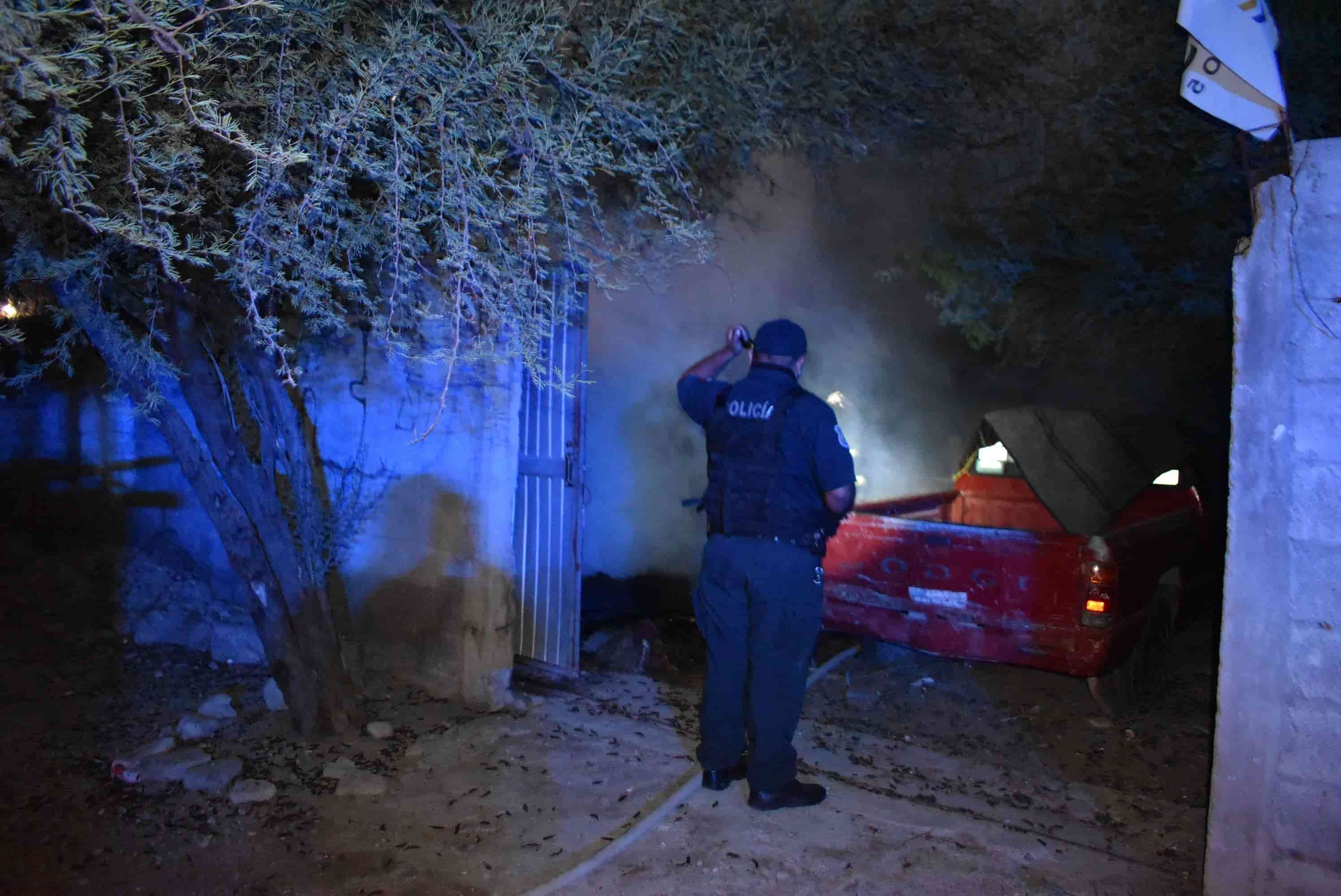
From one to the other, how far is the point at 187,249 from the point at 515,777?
2.83 metres

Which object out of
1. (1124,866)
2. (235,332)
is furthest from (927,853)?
(235,332)

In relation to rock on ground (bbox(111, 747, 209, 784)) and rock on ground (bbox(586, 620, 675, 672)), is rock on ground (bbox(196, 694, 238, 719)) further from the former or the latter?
rock on ground (bbox(586, 620, 675, 672))

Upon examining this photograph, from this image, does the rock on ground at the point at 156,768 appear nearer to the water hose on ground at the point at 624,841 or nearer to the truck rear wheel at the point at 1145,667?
the water hose on ground at the point at 624,841

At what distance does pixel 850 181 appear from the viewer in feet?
36.2

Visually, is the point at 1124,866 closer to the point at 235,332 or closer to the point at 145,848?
the point at 145,848

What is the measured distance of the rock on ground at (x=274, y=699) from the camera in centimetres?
504

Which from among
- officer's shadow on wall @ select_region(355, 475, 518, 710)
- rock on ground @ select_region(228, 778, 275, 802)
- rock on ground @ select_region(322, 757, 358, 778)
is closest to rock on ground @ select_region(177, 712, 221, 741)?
rock on ground @ select_region(228, 778, 275, 802)

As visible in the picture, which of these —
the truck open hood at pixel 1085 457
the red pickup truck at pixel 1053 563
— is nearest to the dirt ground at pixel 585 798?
the red pickup truck at pixel 1053 563

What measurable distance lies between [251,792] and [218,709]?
1123mm

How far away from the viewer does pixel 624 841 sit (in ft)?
11.8

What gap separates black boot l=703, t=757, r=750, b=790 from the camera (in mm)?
4020

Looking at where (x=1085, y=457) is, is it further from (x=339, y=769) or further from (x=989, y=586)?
(x=339, y=769)

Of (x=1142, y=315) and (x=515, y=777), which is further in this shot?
(x=1142, y=315)

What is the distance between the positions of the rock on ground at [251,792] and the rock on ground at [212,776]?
0.07 meters
